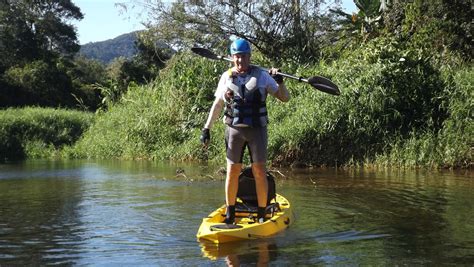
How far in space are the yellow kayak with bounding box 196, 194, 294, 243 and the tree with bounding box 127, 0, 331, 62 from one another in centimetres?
1493

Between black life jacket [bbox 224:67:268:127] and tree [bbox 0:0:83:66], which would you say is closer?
black life jacket [bbox 224:67:268:127]

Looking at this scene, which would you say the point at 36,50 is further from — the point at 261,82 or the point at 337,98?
the point at 261,82

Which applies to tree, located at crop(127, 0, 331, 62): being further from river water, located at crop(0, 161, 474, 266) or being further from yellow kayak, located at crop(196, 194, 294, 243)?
yellow kayak, located at crop(196, 194, 294, 243)

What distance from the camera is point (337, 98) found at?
48.2 feet

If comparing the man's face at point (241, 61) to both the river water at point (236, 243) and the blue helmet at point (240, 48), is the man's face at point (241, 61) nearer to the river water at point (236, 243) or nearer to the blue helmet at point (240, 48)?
the blue helmet at point (240, 48)

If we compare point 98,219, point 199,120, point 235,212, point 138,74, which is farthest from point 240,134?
point 138,74

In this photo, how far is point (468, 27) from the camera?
17797 millimetres

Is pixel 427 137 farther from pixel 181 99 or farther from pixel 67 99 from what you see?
pixel 67 99

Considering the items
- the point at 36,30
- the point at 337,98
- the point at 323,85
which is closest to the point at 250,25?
the point at 337,98

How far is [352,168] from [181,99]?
7.62 metres

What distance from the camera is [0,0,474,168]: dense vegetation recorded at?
14250mm

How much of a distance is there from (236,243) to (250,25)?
16655mm

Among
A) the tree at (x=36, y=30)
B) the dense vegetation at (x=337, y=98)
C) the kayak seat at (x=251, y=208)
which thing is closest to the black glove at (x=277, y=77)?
the kayak seat at (x=251, y=208)

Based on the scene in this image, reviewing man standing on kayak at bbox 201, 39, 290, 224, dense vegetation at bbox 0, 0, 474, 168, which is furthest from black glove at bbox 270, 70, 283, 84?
dense vegetation at bbox 0, 0, 474, 168
